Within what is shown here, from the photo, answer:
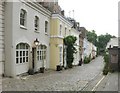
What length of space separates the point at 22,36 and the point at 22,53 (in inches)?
58.2

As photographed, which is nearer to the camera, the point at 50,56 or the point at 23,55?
the point at 23,55

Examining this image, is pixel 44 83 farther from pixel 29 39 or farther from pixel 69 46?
pixel 69 46

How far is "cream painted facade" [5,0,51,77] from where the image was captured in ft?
66.7

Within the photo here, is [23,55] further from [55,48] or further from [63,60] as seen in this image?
[63,60]

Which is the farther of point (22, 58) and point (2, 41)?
point (22, 58)

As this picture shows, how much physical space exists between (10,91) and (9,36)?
7733 mm

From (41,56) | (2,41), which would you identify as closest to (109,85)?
(2,41)

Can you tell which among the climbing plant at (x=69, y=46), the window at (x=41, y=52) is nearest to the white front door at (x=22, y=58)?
the window at (x=41, y=52)

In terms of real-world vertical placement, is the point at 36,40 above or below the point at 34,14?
below

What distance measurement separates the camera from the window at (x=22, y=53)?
21.9 m

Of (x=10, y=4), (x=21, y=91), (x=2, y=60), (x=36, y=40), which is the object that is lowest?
(x=21, y=91)

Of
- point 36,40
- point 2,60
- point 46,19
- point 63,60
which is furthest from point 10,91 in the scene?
point 63,60

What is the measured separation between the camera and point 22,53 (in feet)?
75.3

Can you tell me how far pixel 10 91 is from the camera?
43.4 ft
